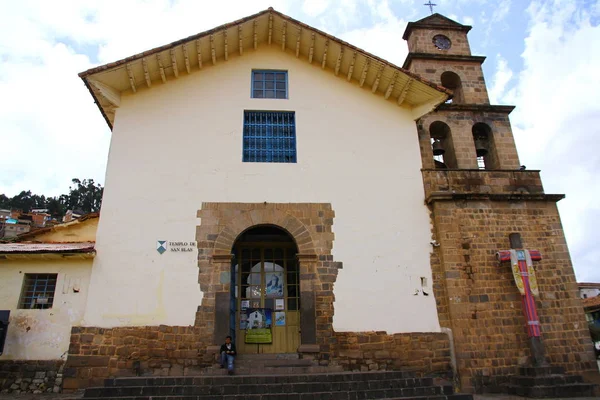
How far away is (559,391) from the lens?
8406mm

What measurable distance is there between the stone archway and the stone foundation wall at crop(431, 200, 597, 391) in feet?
8.74

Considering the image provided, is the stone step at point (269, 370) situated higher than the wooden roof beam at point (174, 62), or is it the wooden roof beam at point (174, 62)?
the wooden roof beam at point (174, 62)

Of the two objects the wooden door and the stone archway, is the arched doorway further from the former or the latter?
the stone archway

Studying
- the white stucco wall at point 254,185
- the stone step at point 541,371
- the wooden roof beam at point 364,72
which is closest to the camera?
the stone step at point 541,371

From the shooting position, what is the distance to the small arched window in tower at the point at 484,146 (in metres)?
12.0

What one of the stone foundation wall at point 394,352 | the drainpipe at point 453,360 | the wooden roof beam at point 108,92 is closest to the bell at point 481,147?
the drainpipe at point 453,360

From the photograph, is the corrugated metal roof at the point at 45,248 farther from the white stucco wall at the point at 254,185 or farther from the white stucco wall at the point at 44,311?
the white stucco wall at the point at 254,185

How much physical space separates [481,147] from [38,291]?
1190 centimetres

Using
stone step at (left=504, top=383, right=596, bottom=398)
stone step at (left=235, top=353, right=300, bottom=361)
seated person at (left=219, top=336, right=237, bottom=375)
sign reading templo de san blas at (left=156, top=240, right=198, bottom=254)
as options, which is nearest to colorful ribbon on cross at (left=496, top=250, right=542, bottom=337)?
stone step at (left=504, top=383, right=596, bottom=398)

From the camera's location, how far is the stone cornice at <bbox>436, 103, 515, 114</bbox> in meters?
12.0

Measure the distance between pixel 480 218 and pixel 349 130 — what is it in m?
4.00

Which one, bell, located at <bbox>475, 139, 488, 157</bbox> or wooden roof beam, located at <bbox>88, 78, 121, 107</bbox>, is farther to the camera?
bell, located at <bbox>475, 139, 488, 157</bbox>

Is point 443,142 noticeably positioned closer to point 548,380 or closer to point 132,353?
point 548,380

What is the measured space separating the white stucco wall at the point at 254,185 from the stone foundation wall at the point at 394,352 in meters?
0.24
